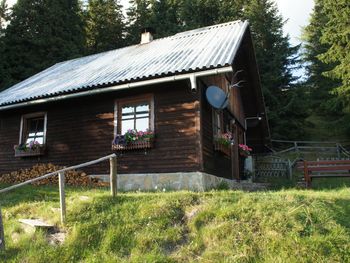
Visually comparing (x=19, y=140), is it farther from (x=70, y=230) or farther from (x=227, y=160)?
(x=70, y=230)

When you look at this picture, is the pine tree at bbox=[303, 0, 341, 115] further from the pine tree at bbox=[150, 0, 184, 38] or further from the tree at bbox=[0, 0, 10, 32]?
the tree at bbox=[0, 0, 10, 32]

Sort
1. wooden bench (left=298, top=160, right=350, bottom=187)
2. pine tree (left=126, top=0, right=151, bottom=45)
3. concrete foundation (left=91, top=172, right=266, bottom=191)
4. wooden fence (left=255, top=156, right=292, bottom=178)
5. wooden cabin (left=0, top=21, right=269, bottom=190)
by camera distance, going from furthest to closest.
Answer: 1. pine tree (left=126, top=0, right=151, bottom=45)
2. wooden fence (left=255, top=156, right=292, bottom=178)
3. wooden bench (left=298, top=160, right=350, bottom=187)
4. wooden cabin (left=0, top=21, right=269, bottom=190)
5. concrete foundation (left=91, top=172, right=266, bottom=191)

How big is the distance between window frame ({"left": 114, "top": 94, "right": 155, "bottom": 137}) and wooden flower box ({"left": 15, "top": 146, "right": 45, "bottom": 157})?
3.03m

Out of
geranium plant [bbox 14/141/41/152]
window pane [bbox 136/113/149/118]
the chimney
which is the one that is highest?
the chimney

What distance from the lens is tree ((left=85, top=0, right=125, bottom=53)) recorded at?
36.0 metres

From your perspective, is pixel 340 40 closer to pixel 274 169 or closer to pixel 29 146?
pixel 274 169

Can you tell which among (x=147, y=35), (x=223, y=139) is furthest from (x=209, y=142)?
(x=147, y=35)

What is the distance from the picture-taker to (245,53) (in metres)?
16.0

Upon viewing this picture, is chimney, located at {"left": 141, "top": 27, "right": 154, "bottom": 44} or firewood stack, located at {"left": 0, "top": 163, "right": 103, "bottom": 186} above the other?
chimney, located at {"left": 141, "top": 27, "right": 154, "bottom": 44}

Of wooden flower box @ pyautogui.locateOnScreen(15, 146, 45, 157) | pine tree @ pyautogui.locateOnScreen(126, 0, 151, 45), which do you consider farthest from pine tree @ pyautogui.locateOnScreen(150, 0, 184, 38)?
wooden flower box @ pyautogui.locateOnScreen(15, 146, 45, 157)

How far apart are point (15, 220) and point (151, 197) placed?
251 centimetres

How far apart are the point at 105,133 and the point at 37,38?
64.0 ft

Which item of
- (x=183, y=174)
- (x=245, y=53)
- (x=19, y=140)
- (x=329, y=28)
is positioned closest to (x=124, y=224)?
(x=183, y=174)

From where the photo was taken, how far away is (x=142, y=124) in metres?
12.0
